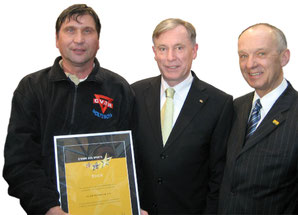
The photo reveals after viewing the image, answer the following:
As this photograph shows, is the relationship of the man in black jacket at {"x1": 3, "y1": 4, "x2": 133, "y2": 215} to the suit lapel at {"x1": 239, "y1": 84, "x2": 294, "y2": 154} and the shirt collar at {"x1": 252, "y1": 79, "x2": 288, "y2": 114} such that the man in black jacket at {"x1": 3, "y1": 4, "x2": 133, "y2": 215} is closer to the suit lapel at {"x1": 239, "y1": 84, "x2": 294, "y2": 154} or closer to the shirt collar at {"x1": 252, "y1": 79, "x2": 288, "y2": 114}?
the suit lapel at {"x1": 239, "y1": 84, "x2": 294, "y2": 154}

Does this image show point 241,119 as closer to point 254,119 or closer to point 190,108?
point 254,119

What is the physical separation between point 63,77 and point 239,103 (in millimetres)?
1675

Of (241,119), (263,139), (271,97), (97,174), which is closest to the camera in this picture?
(97,174)

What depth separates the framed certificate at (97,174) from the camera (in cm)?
227

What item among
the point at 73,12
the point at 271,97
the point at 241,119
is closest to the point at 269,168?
the point at 241,119

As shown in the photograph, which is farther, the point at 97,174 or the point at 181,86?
the point at 181,86

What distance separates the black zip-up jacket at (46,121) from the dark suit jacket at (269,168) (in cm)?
107

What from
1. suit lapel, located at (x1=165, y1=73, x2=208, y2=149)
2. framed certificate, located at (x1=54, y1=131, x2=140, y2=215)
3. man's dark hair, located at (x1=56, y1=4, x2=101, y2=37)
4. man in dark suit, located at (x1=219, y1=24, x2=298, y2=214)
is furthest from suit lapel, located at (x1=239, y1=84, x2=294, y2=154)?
man's dark hair, located at (x1=56, y1=4, x2=101, y2=37)

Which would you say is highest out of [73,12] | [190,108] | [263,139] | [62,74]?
[73,12]

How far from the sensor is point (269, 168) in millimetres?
2395

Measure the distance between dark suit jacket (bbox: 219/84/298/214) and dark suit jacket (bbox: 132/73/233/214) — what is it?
0.76 feet

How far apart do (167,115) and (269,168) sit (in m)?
0.97

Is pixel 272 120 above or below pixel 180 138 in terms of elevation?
above

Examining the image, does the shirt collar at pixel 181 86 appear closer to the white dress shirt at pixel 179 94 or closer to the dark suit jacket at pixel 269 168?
the white dress shirt at pixel 179 94
